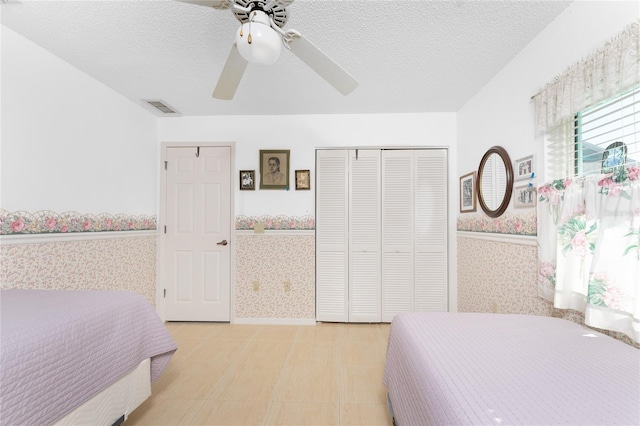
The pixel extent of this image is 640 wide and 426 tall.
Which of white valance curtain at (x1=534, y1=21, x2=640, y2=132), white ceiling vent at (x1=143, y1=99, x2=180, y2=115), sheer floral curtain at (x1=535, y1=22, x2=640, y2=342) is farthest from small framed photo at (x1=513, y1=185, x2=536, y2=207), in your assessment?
white ceiling vent at (x1=143, y1=99, x2=180, y2=115)

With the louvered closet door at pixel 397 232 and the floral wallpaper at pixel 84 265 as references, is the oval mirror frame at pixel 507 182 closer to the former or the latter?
the louvered closet door at pixel 397 232

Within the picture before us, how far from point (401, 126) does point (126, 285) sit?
3.35 metres

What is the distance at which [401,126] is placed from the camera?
10.6ft

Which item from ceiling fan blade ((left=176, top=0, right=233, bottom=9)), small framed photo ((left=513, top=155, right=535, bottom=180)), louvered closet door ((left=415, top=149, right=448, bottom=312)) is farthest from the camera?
louvered closet door ((left=415, top=149, right=448, bottom=312))

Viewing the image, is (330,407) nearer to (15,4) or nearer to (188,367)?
(188,367)

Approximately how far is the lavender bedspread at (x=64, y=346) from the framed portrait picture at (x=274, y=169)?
189 centimetres

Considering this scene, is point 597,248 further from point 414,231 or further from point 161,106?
point 161,106

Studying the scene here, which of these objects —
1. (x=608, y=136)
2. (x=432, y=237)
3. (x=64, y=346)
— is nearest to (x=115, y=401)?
(x=64, y=346)

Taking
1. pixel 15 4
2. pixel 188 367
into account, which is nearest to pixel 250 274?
pixel 188 367

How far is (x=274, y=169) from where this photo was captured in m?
3.25

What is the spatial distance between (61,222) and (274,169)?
1.90 meters

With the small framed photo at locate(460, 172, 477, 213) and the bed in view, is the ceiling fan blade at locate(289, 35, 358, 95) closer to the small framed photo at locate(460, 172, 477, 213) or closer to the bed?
the bed

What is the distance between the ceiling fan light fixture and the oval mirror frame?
1.94 metres

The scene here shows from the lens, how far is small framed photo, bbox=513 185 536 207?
1971 mm
